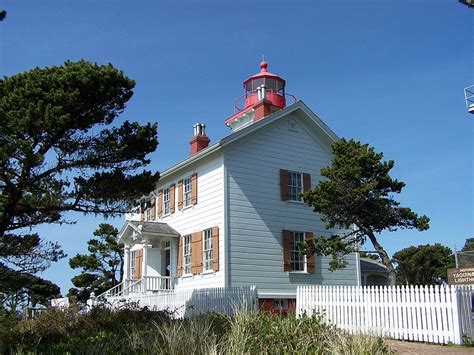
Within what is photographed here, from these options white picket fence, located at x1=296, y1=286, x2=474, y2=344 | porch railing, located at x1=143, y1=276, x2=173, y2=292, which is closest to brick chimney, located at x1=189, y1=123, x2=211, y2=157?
porch railing, located at x1=143, y1=276, x2=173, y2=292

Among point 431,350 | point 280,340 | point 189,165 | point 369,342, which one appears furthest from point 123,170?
point 189,165

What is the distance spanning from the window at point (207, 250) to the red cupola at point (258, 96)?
656cm

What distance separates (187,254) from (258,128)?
6050 millimetres

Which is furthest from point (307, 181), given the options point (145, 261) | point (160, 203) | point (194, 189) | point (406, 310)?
point (406, 310)

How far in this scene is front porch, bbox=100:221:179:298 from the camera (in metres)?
21.8

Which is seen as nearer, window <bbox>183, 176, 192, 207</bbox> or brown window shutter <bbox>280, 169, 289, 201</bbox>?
brown window shutter <bbox>280, 169, 289, 201</bbox>

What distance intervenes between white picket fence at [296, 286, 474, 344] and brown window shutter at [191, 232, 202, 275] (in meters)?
6.48

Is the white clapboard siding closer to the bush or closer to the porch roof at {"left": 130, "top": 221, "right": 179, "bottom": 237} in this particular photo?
the porch roof at {"left": 130, "top": 221, "right": 179, "bottom": 237}

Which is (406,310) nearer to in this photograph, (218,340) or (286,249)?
(218,340)

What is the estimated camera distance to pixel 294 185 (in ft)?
69.4

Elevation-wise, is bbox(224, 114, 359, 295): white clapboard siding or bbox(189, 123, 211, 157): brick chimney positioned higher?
bbox(189, 123, 211, 157): brick chimney

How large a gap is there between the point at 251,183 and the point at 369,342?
12681 mm

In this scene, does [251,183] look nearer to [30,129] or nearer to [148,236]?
[148,236]

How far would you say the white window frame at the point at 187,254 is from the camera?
69.6 ft
